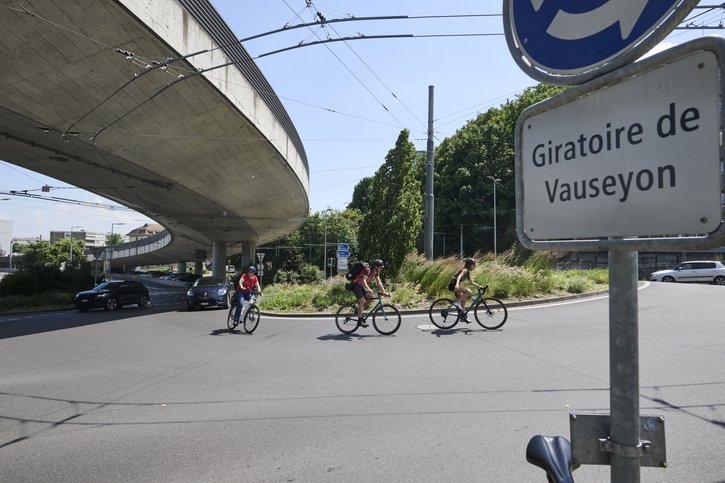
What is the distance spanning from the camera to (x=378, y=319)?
1074 centimetres

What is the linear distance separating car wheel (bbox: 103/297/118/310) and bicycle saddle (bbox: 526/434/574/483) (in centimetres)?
2495

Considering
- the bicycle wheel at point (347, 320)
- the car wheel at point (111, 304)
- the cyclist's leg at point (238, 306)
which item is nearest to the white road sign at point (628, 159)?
the bicycle wheel at point (347, 320)

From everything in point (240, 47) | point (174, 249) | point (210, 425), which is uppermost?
point (240, 47)

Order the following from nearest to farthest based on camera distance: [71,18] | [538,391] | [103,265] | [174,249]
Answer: [538,391]
[71,18]
[103,265]
[174,249]

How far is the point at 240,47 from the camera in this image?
1552cm

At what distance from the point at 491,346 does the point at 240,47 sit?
12563 millimetres

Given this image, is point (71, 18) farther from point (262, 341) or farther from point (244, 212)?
point (244, 212)

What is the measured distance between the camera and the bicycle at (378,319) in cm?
1073

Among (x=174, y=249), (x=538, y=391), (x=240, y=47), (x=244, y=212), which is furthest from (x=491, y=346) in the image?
(x=174, y=249)

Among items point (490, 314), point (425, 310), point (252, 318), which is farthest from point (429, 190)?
point (252, 318)

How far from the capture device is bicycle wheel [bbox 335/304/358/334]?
11136 mm

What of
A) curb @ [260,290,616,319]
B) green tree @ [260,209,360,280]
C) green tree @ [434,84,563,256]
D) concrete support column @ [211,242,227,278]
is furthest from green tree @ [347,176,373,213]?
curb @ [260,290,616,319]

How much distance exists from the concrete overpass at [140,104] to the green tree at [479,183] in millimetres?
30433

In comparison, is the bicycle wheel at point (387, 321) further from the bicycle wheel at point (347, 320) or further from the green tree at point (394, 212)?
the green tree at point (394, 212)
